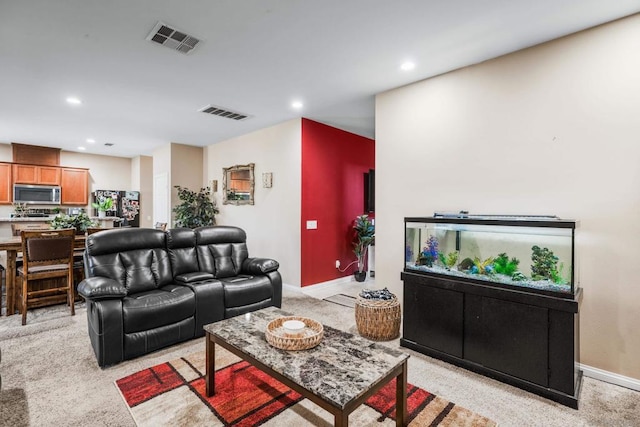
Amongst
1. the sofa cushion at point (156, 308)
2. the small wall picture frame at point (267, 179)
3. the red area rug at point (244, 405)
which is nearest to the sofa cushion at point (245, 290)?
the sofa cushion at point (156, 308)

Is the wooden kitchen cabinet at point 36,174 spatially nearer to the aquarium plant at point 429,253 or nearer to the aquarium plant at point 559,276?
the aquarium plant at point 429,253

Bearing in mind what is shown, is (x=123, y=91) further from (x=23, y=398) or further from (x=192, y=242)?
(x=23, y=398)

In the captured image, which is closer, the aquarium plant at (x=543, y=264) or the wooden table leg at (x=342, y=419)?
the wooden table leg at (x=342, y=419)

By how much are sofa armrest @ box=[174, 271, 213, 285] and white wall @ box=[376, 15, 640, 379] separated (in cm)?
241

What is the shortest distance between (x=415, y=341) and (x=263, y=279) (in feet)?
5.78

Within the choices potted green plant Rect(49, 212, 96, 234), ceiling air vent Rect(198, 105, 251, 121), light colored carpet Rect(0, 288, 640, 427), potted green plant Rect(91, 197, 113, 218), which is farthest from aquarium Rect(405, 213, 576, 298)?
potted green plant Rect(91, 197, 113, 218)

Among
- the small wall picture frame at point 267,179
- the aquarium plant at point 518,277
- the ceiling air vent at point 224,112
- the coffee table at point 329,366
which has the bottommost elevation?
the coffee table at point 329,366

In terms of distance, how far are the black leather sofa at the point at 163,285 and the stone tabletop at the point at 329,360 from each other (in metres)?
0.96

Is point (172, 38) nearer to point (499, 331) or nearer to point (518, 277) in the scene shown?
point (518, 277)

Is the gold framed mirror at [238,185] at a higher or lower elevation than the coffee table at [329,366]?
higher

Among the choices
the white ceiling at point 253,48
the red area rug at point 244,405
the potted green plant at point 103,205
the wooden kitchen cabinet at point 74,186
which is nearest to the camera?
the red area rug at point 244,405

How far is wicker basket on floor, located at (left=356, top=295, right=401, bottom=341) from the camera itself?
304 centimetres

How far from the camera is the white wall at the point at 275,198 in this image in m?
4.91

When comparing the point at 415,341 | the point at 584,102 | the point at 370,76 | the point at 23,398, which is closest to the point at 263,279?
the point at 415,341
